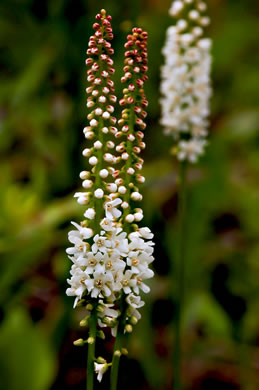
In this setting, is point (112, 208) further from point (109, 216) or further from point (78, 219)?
point (78, 219)

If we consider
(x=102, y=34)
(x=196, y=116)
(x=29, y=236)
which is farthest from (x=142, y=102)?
(x=29, y=236)

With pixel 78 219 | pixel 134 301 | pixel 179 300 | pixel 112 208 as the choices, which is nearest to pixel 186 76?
pixel 179 300

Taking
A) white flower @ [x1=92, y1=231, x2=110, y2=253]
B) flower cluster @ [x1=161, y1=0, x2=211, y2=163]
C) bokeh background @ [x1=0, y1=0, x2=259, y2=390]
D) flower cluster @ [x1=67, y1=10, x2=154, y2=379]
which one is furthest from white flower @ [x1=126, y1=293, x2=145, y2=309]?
bokeh background @ [x1=0, y1=0, x2=259, y2=390]

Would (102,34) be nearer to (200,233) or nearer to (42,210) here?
(42,210)

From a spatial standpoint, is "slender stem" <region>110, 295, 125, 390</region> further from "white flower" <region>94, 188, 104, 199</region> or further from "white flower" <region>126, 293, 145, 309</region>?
"white flower" <region>94, 188, 104, 199</region>

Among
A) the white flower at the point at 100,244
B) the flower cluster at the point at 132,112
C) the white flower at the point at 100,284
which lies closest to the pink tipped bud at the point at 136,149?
the flower cluster at the point at 132,112

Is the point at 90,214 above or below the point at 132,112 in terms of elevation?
below
